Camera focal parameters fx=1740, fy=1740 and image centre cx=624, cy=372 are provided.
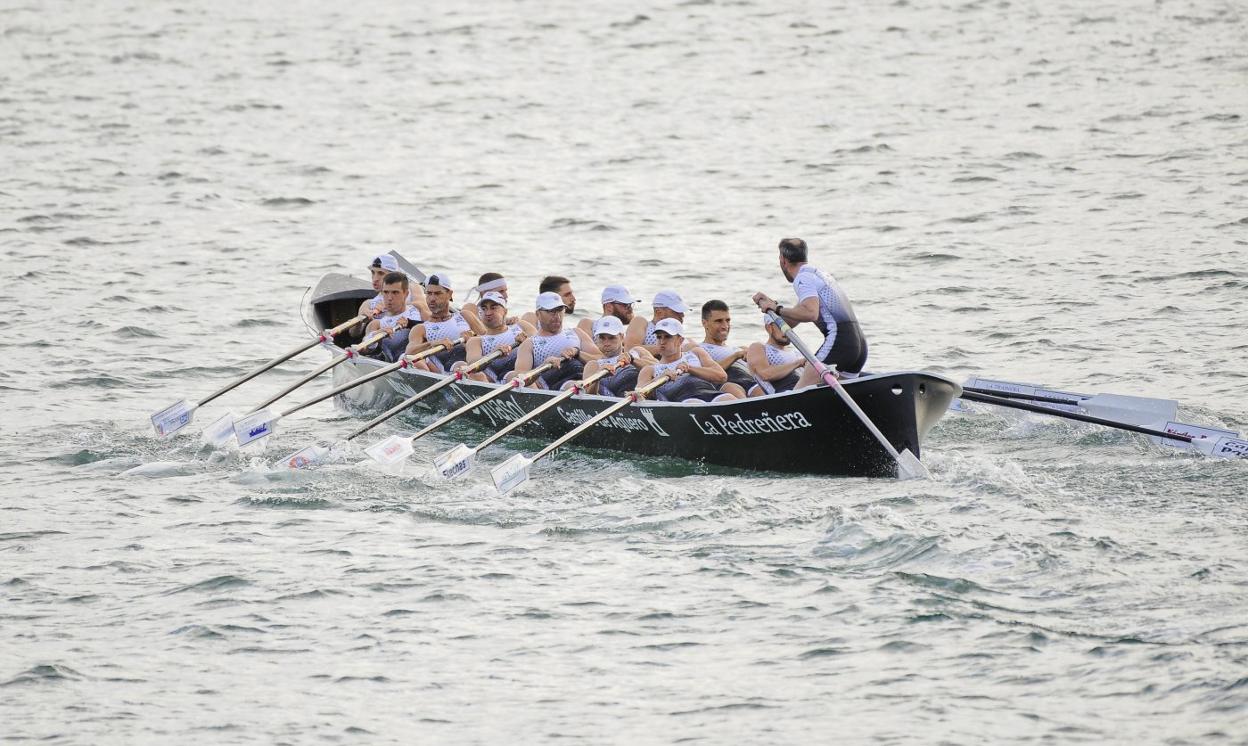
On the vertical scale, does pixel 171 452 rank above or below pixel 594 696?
above

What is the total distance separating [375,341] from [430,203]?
12901 millimetres

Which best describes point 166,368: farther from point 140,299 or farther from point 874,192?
point 874,192

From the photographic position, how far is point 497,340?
18.5 metres

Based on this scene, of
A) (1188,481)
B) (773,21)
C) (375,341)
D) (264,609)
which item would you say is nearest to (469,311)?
(375,341)

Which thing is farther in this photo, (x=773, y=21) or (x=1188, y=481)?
(x=773, y=21)

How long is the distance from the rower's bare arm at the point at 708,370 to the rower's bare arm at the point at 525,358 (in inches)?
75.5

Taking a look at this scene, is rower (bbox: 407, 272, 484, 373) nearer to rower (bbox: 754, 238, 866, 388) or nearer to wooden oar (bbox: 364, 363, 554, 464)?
wooden oar (bbox: 364, 363, 554, 464)

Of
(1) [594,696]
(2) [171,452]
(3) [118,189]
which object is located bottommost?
(1) [594,696]

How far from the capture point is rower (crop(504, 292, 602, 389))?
17844 millimetres

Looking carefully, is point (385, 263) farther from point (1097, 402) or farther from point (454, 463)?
point (1097, 402)

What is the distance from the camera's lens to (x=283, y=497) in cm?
1600

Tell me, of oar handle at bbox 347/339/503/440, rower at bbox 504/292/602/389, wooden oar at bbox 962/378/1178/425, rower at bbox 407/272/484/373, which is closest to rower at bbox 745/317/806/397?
wooden oar at bbox 962/378/1178/425

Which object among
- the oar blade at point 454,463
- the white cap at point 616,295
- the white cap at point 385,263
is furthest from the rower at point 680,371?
the white cap at point 385,263

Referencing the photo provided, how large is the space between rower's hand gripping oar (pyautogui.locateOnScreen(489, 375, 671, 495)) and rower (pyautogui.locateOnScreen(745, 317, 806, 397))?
2.75ft
